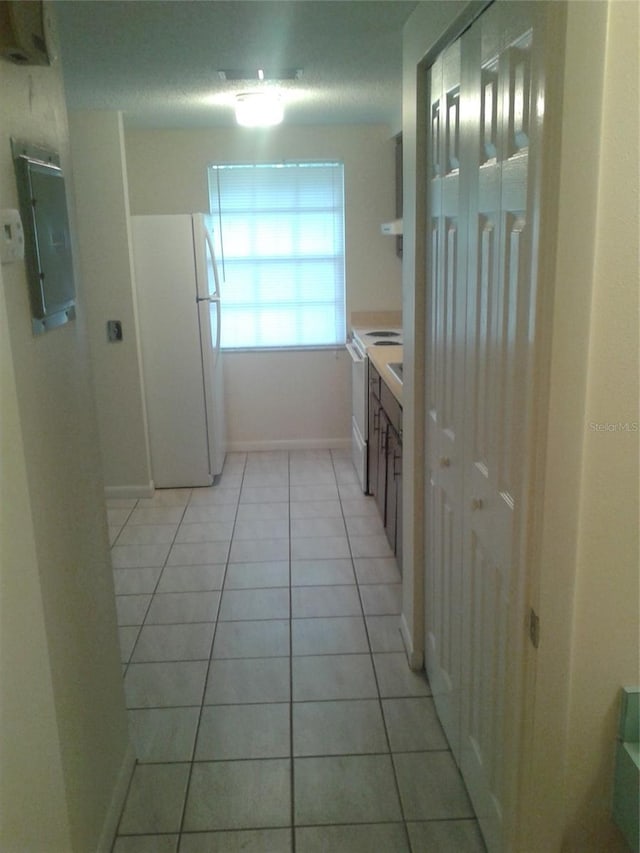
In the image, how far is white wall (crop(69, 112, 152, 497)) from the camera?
4180 mm

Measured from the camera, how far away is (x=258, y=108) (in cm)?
375

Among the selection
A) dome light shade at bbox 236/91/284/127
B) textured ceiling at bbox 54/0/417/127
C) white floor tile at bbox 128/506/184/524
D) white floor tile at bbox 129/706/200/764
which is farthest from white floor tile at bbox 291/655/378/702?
dome light shade at bbox 236/91/284/127

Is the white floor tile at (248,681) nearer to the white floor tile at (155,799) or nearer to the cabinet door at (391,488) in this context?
the white floor tile at (155,799)

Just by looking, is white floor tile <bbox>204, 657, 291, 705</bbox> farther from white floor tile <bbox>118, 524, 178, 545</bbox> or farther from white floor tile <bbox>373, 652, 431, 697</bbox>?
white floor tile <bbox>118, 524, 178, 545</bbox>

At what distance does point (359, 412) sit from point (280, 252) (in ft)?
4.50

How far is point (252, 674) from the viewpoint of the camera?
270 cm

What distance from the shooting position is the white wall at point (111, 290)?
4.18m

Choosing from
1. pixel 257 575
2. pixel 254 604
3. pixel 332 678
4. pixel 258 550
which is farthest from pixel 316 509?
pixel 332 678

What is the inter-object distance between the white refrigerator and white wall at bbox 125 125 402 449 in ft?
1.94

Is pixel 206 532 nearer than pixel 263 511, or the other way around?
→ pixel 206 532

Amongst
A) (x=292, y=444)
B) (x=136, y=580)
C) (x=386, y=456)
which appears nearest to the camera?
(x=136, y=580)

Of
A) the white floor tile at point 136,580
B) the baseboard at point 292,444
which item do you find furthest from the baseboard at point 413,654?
the baseboard at point 292,444

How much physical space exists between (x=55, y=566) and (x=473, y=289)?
1.17 meters

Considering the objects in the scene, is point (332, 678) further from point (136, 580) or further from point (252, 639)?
point (136, 580)
